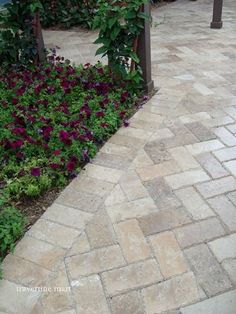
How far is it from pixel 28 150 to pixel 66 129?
39 cm

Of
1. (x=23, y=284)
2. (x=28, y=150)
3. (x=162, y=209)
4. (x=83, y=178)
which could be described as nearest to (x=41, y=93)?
(x=28, y=150)

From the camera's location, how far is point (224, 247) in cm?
214

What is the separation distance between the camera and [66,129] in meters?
3.13

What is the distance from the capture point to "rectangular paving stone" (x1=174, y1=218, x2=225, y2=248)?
86.4 inches

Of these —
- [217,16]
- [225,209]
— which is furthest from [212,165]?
[217,16]

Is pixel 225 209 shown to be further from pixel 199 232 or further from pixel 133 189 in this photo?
pixel 133 189

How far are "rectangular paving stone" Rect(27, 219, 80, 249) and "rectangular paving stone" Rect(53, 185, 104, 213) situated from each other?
207 millimetres

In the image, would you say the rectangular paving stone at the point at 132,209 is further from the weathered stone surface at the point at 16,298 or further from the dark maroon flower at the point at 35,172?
the weathered stone surface at the point at 16,298

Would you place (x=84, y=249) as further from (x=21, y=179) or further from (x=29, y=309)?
(x=21, y=179)

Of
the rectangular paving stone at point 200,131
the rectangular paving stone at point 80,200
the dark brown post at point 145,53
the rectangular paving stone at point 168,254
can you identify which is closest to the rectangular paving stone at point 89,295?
the rectangular paving stone at point 168,254

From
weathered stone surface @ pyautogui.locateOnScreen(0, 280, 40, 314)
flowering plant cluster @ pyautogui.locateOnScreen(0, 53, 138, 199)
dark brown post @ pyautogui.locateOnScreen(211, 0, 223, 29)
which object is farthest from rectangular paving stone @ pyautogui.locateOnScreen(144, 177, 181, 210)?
dark brown post @ pyautogui.locateOnScreen(211, 0, 223, 29)

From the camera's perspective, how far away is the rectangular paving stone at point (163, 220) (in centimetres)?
229

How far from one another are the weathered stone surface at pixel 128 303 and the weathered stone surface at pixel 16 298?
384mm

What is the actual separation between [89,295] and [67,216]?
62 cm
